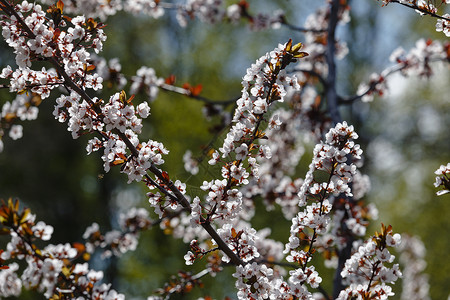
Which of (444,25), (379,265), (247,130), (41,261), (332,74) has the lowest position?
(379,265)

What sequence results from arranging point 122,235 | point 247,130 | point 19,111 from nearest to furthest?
1. point 247,130
2. point 19,111
3. point 122,235

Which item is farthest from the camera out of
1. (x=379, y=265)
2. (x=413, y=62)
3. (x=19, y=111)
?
(x=413, y=62)

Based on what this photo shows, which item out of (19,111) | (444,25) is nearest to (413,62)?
(444,25)

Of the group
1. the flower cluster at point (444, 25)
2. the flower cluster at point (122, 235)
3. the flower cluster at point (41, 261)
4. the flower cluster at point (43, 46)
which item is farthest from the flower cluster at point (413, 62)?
the flower cluster at point (41, 261)

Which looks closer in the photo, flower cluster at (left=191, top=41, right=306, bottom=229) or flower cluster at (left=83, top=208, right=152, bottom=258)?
flower cluster at (left=191, top=41, right=306, bottom=229)

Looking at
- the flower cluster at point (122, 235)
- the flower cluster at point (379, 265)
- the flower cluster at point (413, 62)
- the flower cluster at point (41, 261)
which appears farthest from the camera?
the flower cluster at point (413, 62)

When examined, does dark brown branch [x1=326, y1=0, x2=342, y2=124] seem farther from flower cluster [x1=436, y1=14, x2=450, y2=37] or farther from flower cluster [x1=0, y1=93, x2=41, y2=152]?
flower cluster [x1=0, y1=93, x2=41, y2=152]

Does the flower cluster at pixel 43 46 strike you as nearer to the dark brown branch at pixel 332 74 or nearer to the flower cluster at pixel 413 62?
the dark brown branch at pixel 332 74

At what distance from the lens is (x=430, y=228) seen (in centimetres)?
1212

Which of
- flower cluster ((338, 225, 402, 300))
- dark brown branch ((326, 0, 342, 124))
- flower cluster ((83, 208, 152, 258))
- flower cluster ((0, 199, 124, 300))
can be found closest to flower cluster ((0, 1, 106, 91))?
flower cluster ((0, 199, 124, 300))

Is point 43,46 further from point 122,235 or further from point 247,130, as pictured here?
point 122,235

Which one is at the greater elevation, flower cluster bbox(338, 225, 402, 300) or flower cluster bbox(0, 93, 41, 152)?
flower cluster bbox(0, 93, 41, 152)

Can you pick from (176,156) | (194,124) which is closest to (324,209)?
(176,156)

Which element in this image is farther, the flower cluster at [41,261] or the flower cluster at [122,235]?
the flower cluster at [122,235]
